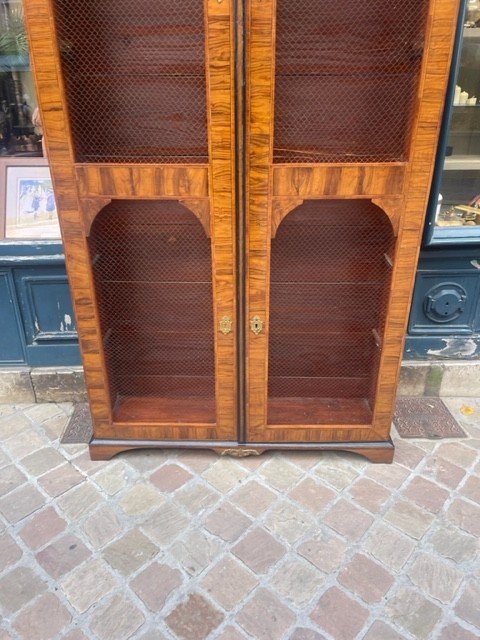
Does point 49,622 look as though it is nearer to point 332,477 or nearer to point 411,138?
point 332,477

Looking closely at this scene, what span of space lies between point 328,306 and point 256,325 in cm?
56

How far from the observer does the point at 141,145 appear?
2160 millimetres

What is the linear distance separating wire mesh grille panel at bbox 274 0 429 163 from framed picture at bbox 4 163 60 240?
1443 mm

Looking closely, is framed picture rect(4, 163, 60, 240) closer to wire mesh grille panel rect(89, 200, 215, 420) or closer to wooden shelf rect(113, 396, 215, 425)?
wire mesh grille panel rect(89, 200, 215, 420)

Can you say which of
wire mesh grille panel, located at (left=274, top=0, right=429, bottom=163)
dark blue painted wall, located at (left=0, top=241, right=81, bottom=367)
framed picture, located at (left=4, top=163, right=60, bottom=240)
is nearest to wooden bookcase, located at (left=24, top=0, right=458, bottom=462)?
wire mesh grille panel, located at (left=274, top=0, right=429, bottom=163)

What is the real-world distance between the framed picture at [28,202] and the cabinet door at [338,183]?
53.3 inches

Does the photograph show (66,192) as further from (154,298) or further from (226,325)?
(226,325)

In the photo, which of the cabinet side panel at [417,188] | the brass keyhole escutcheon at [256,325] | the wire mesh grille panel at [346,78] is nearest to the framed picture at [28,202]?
the brass keyhole escutcheon at [256,325]

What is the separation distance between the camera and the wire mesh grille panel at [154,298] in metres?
2.39

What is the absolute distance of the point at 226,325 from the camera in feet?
7.36

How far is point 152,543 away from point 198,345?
104 centimetres

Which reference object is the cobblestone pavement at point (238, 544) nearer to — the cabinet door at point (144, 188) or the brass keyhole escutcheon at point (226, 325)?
the cabinet door at point (144, 188)

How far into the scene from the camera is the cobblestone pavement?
1809 mm

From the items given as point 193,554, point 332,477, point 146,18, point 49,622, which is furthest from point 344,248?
point 49,622
